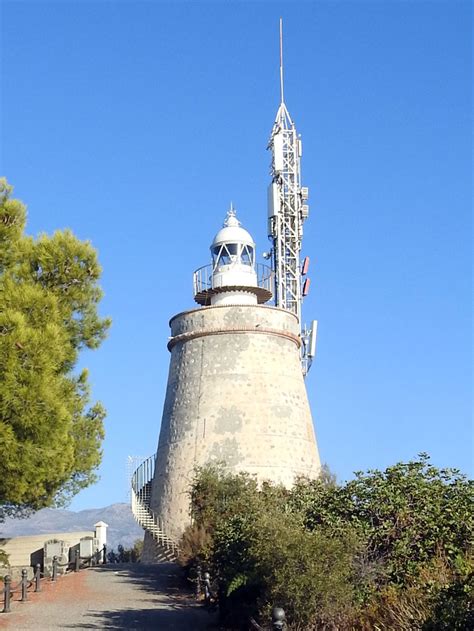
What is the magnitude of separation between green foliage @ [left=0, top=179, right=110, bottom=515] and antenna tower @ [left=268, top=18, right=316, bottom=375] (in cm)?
1649

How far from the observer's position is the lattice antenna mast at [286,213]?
36.3m

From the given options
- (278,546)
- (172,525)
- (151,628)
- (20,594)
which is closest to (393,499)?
(278,546)

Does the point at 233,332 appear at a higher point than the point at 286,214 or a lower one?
lower

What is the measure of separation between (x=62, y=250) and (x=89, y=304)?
1467 mm

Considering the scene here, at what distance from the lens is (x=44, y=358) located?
1631 cm

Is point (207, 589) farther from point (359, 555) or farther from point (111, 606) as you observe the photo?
point (359, 555)

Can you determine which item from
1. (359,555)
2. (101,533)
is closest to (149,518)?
(101,533)

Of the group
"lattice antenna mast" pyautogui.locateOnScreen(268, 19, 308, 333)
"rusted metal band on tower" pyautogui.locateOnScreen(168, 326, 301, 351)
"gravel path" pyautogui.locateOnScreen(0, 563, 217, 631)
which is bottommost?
"gravel path" pyautogui.locateOnScreen(0, 563, 217, 631)

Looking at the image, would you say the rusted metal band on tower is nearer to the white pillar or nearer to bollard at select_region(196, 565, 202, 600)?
the white pillar

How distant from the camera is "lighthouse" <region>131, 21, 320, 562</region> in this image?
2780cm

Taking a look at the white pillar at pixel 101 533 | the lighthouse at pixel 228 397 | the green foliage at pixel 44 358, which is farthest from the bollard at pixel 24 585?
the white pillar at pixel 101 533

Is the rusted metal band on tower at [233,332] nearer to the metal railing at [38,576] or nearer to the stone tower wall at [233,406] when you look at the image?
the stone tower wall at [233,406]

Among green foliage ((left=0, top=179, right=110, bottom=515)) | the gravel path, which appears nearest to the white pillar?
the gravel path

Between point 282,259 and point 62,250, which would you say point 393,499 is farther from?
point 282,259
